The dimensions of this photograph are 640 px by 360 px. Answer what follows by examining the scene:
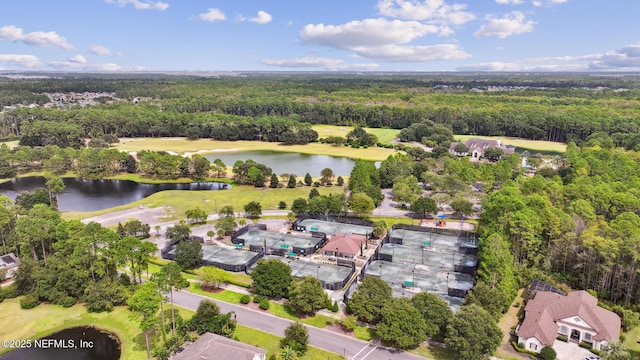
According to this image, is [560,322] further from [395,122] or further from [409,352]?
[395,122]

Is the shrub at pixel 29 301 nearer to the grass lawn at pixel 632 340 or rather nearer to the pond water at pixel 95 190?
the pond water at pixel 95 190

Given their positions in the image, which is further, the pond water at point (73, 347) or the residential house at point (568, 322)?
the residential house at point (568, 322)

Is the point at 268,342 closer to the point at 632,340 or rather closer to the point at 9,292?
the point at 9,292

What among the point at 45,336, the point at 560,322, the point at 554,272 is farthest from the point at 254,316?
the point at 554,272

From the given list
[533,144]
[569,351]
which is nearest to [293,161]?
[533,144]

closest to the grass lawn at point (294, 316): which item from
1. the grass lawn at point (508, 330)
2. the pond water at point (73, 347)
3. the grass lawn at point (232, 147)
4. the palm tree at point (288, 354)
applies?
the palm tree at point (288, 354)

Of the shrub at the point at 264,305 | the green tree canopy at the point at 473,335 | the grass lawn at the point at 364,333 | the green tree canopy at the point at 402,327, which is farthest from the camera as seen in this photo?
the shrub at the point at 264,305
